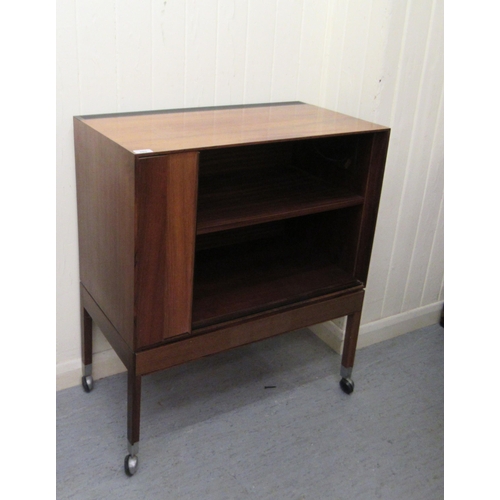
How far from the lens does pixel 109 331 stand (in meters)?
1.71

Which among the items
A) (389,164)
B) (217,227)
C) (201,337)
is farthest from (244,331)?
(389,164)

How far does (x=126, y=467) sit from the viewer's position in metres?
1.71

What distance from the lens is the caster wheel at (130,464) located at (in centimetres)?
170

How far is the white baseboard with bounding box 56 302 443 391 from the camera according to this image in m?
2.04

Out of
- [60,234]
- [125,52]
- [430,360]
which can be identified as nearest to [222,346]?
[60,234]

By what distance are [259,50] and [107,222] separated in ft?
2.77

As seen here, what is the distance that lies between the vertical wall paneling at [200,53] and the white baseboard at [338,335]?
0.96m

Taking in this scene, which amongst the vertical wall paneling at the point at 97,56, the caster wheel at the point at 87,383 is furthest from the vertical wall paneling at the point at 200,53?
the caster wheel at the point at 87,383

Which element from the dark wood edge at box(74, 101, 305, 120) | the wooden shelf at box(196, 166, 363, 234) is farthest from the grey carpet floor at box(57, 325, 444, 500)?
the dark wood edge at box(74, 101, 305, 120)

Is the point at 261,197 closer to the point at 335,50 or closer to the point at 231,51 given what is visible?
the point at 231,51

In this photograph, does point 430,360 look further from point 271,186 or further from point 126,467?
point 126,467

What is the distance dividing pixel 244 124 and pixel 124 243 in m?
0.52

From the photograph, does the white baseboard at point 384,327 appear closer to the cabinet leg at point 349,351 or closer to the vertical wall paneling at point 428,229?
the vertical wall paneling at point 428,229
